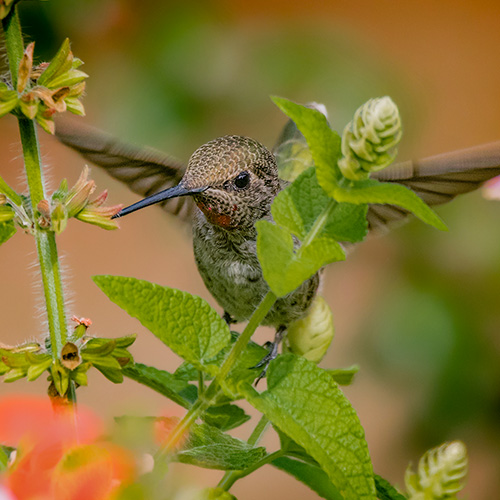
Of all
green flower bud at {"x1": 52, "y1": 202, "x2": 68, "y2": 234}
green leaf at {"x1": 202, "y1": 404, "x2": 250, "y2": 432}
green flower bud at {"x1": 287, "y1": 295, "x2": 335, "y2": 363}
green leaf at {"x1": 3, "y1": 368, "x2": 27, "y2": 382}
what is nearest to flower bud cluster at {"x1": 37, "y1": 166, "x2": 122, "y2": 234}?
green flower bud at {"x1": 52, "y1": 202, "x2": 68, "y2": 234}

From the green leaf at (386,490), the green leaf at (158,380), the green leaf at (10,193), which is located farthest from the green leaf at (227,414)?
the green leaf at (10,193)

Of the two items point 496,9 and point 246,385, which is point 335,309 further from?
point 246,385

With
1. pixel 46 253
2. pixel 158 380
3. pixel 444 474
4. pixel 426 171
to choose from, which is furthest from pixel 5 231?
pixel 426 171

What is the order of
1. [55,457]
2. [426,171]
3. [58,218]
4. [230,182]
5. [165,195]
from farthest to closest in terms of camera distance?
[426,171]
[230,182]
[165,195]
[58,218]
[55,457]

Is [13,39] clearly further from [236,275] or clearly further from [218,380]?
[236,275]

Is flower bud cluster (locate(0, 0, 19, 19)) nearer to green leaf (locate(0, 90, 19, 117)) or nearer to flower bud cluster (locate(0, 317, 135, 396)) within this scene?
green leaf (locate(0, 90, 19, 117))

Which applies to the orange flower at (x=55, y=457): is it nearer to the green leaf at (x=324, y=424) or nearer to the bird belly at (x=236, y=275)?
the green leaf at (x=324, y=424)

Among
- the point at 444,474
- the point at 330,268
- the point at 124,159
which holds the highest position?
the point at 330,268
